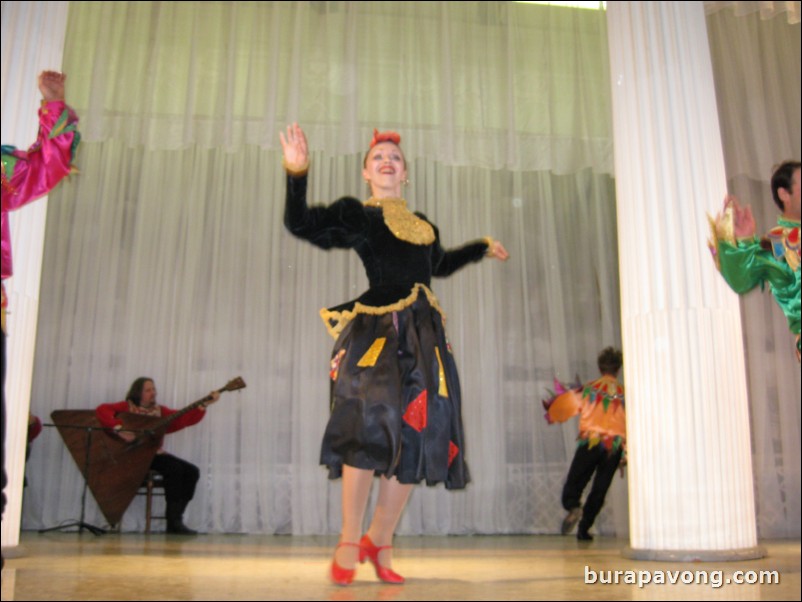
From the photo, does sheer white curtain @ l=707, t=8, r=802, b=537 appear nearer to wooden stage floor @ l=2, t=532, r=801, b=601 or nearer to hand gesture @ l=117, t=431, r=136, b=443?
wooden stage floor @ l=2, t=532, r=801, b=601

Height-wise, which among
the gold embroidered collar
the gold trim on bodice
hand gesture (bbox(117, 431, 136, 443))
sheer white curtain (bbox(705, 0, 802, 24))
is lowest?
hand gesture (bbox(117, 431, 136, 443))

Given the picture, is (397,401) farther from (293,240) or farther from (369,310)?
(293,240)

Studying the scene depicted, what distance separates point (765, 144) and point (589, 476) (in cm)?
256

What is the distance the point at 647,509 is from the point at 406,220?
140 cm

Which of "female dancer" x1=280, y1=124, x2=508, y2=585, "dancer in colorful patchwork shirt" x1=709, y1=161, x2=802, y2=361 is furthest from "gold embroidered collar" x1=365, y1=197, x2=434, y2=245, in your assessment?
"dancer in colorful patchwork shirt" x1=709, y1=161, x2=802, y2=361

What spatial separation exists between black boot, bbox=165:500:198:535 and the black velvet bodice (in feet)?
10.9

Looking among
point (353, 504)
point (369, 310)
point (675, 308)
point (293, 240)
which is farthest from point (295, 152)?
point (293, 240)

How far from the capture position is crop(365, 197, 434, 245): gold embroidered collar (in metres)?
2.90

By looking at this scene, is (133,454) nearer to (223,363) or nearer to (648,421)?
(223,363)

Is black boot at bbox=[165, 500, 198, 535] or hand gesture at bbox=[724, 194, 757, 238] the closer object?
hand gesture at bbox=[724, 194, 757, 238]

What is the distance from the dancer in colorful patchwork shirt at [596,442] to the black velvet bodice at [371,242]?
274 centimetres

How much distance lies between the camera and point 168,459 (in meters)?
5.71

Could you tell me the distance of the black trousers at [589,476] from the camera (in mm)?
5297

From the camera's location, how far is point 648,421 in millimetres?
3297
